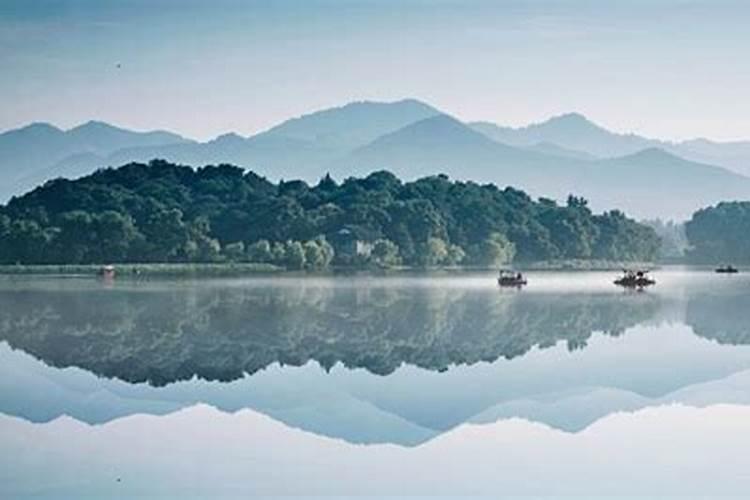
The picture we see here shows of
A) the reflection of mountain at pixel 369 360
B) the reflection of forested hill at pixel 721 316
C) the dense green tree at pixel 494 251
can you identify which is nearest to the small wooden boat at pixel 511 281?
the reflection of forested hill at pixel 721 316

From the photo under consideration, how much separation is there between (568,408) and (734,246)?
68.2 m

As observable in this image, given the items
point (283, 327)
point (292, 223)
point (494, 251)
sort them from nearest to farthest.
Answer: point (283, 327)
point (292, 223)
point (494, 251)

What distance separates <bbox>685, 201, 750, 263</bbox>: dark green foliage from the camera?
7644 cm

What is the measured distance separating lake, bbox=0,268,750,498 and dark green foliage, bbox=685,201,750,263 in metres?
55.8

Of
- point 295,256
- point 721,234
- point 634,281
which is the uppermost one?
point 721,234

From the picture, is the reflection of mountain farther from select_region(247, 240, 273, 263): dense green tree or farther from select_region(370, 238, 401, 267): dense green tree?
select_region(370, 238, 401, 267): dense green tree

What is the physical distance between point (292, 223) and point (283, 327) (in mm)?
37692

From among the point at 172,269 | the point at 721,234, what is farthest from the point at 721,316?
the point at 721,234

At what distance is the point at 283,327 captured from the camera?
19.4m

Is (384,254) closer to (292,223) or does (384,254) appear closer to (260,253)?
(292,223)

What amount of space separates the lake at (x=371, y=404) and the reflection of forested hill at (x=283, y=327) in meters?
0.07

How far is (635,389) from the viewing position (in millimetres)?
12547

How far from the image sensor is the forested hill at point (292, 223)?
1969 inches

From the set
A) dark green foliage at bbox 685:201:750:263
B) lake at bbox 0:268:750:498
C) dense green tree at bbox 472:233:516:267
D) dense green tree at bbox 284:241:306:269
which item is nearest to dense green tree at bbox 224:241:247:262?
dense green tree at bbox 284:241:306:269
